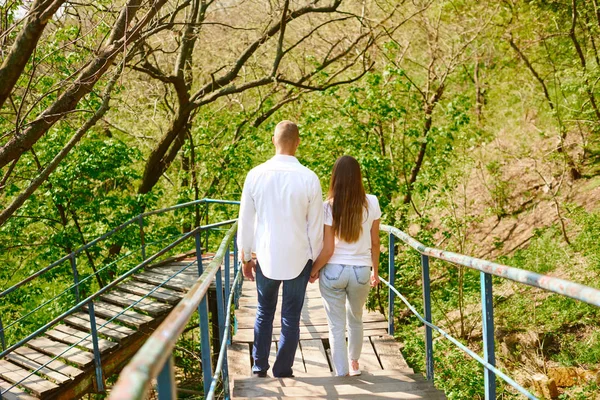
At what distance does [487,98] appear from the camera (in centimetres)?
1767

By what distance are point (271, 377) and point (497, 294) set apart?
7.29m

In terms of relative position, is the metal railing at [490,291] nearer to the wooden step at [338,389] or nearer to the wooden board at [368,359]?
the wooden step at [338,389]

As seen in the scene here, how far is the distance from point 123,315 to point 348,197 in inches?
241

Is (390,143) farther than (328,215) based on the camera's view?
Yes

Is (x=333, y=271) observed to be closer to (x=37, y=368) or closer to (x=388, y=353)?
(x=388, y=353)

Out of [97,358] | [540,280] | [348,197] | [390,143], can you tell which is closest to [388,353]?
[348,197]

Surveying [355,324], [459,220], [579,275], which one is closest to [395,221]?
[459,220]

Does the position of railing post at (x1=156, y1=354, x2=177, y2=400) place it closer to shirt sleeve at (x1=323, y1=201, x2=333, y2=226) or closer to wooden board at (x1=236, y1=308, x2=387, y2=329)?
shirt sleeve at (x1=323, y1=201, x2=333, y2=226)

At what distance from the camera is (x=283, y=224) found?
3.99 meters

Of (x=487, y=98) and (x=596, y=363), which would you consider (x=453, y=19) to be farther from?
(x=596, y=363)

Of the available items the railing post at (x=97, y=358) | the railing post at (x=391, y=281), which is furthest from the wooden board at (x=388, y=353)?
the railing post at (x=97, y=358)

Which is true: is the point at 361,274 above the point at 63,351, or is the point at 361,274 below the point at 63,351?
above

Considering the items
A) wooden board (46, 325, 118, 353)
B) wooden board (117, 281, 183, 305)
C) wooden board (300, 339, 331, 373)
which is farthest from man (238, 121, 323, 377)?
wooden board (117, 281, 183, 305)

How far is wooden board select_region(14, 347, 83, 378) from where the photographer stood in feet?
24.5
